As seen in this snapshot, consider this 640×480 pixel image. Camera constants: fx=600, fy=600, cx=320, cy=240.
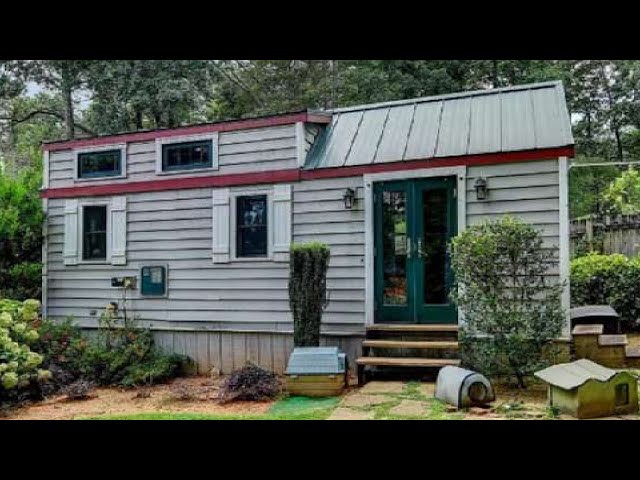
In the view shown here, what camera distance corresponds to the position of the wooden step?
248 inches

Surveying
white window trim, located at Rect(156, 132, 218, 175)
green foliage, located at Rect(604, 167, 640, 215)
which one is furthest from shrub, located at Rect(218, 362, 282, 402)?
green foliage, located at Rect(604, 167, 640, 215)

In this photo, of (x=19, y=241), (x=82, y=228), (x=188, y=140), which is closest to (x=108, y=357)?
(x=82, y=228)

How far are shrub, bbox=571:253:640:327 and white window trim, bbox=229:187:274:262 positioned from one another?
4.31 meters

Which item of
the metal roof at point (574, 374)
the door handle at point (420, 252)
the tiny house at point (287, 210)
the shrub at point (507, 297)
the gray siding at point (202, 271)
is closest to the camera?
the metal roof at point (574, 374)

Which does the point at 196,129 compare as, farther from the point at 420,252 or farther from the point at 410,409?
the point at 410,409

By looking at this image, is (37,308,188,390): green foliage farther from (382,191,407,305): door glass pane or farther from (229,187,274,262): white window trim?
(382,191,407,305): door glass pane

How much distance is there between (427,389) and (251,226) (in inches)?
124

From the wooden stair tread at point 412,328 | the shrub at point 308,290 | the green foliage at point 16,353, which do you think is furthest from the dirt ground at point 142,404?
the wooden stair tread at point 412,328

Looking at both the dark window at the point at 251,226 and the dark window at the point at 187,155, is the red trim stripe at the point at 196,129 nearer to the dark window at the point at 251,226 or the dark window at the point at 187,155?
the dark window at the point at 187,155

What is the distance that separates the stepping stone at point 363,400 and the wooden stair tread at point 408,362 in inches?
23.6

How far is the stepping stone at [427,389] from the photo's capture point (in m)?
5.61
